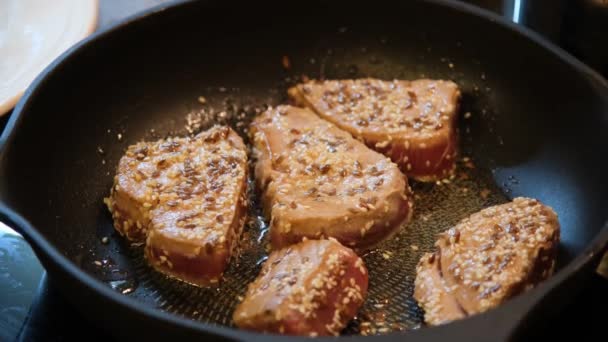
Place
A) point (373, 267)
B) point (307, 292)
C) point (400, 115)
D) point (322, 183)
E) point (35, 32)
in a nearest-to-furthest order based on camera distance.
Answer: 1. point (307, 292)
2. point (373, 267)
3. point (322, 183)
4. point (400, 115)
5. point (35, 32)

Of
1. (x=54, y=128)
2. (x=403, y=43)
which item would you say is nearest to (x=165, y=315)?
(x=54, y=128)

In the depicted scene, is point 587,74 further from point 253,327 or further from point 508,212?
point 253,327

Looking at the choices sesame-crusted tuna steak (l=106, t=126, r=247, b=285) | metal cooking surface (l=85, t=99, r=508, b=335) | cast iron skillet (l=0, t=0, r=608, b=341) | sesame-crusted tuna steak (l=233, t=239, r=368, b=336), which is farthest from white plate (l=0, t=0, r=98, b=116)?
sesame-crusted tuna steak (l=233, t=239, r=368, b=336)

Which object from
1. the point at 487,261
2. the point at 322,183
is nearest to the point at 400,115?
the point at 322,183

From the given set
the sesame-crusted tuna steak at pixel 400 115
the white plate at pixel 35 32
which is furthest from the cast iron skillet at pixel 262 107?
the white plate at pixel 35 32

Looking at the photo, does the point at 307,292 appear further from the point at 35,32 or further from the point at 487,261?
the point at 35,32

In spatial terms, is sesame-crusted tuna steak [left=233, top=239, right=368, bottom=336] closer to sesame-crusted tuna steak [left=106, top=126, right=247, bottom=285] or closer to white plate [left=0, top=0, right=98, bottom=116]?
sesame-crusted tuna steak [left=106, top=126, right=247, bottom=285]
